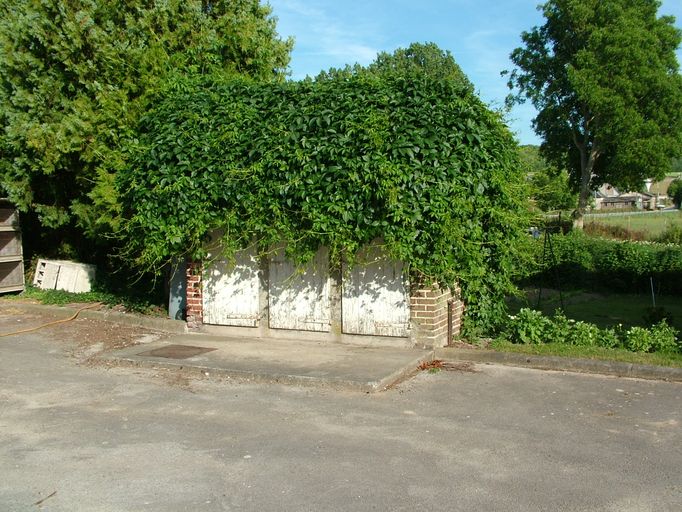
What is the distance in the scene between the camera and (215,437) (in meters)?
6.15

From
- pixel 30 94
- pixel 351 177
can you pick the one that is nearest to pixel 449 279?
pixel 351 177

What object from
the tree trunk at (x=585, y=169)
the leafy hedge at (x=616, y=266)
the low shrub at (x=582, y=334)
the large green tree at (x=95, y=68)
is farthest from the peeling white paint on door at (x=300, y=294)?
the tree trunk at (x=585, y=169)

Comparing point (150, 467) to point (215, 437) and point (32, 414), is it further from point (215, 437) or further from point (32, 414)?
point (32, 414)

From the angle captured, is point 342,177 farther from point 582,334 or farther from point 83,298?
point 83,298

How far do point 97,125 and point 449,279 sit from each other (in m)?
7.07

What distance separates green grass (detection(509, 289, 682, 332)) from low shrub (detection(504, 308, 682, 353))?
10.5ft

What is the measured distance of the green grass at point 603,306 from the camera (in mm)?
13875

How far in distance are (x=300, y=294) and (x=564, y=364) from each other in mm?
3782

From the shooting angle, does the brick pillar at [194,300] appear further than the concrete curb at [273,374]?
Yes

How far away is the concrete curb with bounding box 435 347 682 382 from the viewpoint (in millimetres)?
8031

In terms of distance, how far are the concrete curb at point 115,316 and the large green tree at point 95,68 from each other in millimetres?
1481

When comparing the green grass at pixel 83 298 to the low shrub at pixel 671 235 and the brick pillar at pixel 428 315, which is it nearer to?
the brick pillar at pixel 428 315

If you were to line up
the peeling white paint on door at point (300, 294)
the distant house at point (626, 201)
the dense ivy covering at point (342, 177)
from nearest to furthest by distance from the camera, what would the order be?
the dense ivy covering at point (342, 177), the peeling white paint on door at point (300, 294), the distant house at point (626, 201)

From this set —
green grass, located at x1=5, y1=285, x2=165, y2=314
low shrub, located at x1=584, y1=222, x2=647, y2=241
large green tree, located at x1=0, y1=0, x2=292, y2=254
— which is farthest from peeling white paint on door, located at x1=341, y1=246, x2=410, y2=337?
low shrub, located at x1=584, y1=222, x2=647, y2=241
